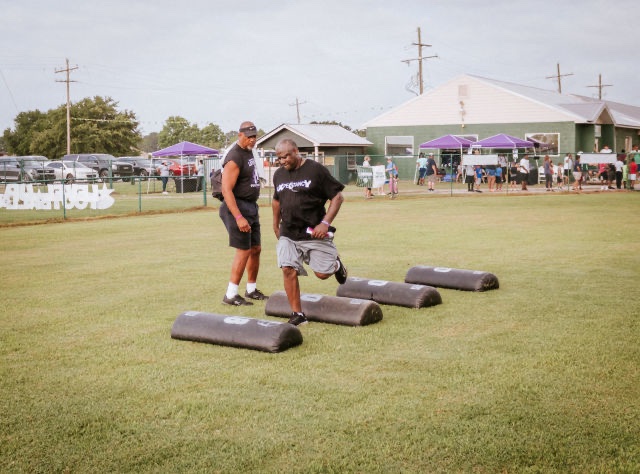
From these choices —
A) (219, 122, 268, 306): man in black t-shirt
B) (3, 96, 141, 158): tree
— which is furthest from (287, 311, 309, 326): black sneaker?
(3, 96, 141, 158): tree

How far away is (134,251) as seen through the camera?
44.3 ft

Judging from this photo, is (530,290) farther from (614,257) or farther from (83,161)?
(83,161)

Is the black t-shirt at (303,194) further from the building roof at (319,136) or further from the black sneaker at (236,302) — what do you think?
the building roof at (319,136)

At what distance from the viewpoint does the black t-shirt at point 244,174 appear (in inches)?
318

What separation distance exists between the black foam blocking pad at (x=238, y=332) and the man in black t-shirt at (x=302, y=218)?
0.67 metres

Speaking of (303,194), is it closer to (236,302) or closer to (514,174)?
(236,302)

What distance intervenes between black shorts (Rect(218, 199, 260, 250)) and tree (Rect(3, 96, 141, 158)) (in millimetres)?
71945

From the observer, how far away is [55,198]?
79.0 ft

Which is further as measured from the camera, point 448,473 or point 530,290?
point 530,290

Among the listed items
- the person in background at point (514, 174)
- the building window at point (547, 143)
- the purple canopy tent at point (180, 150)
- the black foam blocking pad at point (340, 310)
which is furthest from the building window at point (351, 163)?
the black foam blocking pad at point (340, 310)

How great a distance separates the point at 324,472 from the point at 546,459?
1.24 metres

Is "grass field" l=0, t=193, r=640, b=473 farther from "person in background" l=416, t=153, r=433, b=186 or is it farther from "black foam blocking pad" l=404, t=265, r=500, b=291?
"person in background" l=416, t=153, r=433, b=186

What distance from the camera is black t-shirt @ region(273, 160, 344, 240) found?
695 cm

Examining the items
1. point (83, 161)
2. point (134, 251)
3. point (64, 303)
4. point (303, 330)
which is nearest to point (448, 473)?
point (303, 330)
